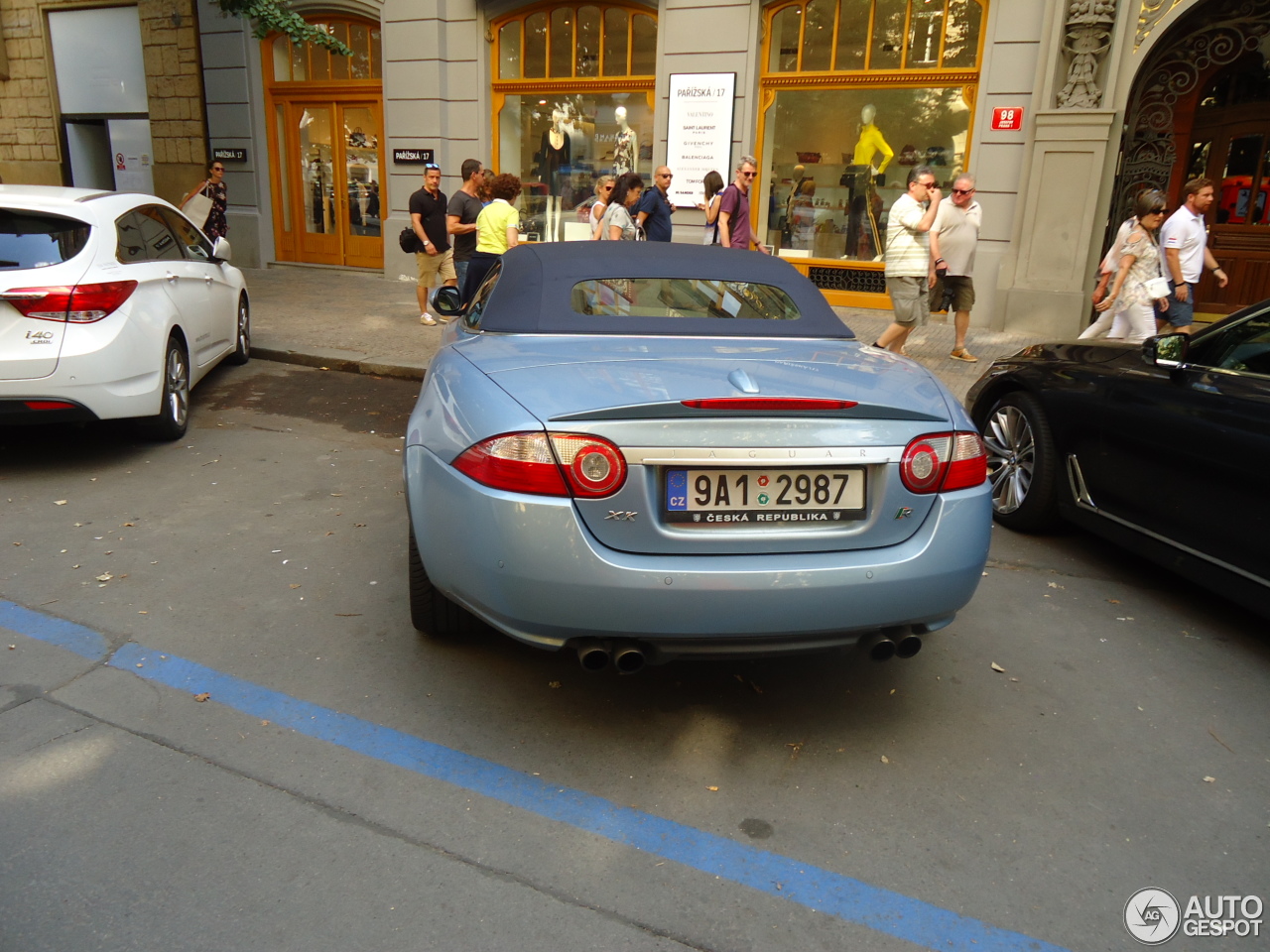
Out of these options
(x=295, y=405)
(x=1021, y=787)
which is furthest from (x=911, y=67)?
(x=1021, y=787)

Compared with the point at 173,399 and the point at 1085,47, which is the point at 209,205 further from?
the point at 1085,47

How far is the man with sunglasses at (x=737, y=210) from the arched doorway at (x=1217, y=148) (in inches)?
201

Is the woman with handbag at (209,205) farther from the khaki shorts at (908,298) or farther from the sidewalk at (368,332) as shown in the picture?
the khaki shorts at (908,298)

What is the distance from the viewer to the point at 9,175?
66.6 feet

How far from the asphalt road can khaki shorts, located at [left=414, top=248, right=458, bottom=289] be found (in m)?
7.26

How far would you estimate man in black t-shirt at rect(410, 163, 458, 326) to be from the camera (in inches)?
437

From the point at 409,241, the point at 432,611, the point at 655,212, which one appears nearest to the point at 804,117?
the point at 655,212

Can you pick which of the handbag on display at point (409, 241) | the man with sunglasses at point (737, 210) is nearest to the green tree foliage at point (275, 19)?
the handbag on display at point (409, 241)

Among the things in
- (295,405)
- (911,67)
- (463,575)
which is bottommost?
(295,405)

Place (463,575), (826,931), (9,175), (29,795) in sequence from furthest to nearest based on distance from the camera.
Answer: (9,175) < (463,575) < (29,795) < (826,931)

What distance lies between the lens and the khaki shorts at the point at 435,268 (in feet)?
37.5

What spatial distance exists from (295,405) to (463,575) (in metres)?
5.36

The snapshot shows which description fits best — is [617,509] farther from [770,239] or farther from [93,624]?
[770,239]

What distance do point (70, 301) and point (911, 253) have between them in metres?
6.51
